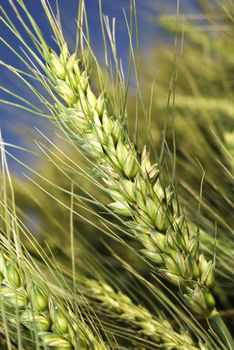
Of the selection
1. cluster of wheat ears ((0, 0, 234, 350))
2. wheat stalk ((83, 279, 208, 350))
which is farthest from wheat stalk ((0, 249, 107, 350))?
wheat stalk ((83, 279, 208, 350))

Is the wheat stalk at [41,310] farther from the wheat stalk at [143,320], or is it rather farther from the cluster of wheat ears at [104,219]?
the wheat stalk at [143,320]

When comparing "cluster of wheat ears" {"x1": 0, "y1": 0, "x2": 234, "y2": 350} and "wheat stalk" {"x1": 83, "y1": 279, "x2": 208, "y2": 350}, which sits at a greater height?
"cluster of wheat ears" {"x1": 0, "y1": 0, "x2": 234, "y2": 350}

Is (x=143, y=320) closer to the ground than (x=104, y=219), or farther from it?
closer to the ground

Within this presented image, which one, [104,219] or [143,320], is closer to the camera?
[104,219]

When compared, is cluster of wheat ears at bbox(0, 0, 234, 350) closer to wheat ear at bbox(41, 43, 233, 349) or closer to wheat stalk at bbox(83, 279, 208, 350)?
wheat ear at bbox(41, 43, 233, 349)

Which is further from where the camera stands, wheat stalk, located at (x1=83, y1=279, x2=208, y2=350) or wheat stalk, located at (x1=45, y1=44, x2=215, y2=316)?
wheat stalk, located at (x1=83, y1=279, x2=208, y2=350)

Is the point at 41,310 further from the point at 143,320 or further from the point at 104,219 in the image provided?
the point at 143,320

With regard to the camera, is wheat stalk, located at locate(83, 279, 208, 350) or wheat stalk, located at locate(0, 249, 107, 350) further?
wheat stalk, located at locate(83, 279, 208, 350)

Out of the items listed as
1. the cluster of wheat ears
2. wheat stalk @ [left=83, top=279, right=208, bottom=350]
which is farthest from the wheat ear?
wheat stalk @ [left=83, top=279, right=208, bottom=350]

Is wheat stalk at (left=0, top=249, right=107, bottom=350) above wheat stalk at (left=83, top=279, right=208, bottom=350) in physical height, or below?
above

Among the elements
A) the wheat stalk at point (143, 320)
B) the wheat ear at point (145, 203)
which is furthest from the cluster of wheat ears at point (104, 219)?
the wheat stalk at point (143, 320)

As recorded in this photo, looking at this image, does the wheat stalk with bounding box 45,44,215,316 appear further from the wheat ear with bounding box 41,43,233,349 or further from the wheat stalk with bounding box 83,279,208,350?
the wheat stalk with bounding box 83,279,208,350

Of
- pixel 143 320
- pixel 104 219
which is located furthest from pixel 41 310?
pixel 143 320

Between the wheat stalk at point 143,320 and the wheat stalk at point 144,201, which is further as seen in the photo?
the wheat stalk at point 143,320
